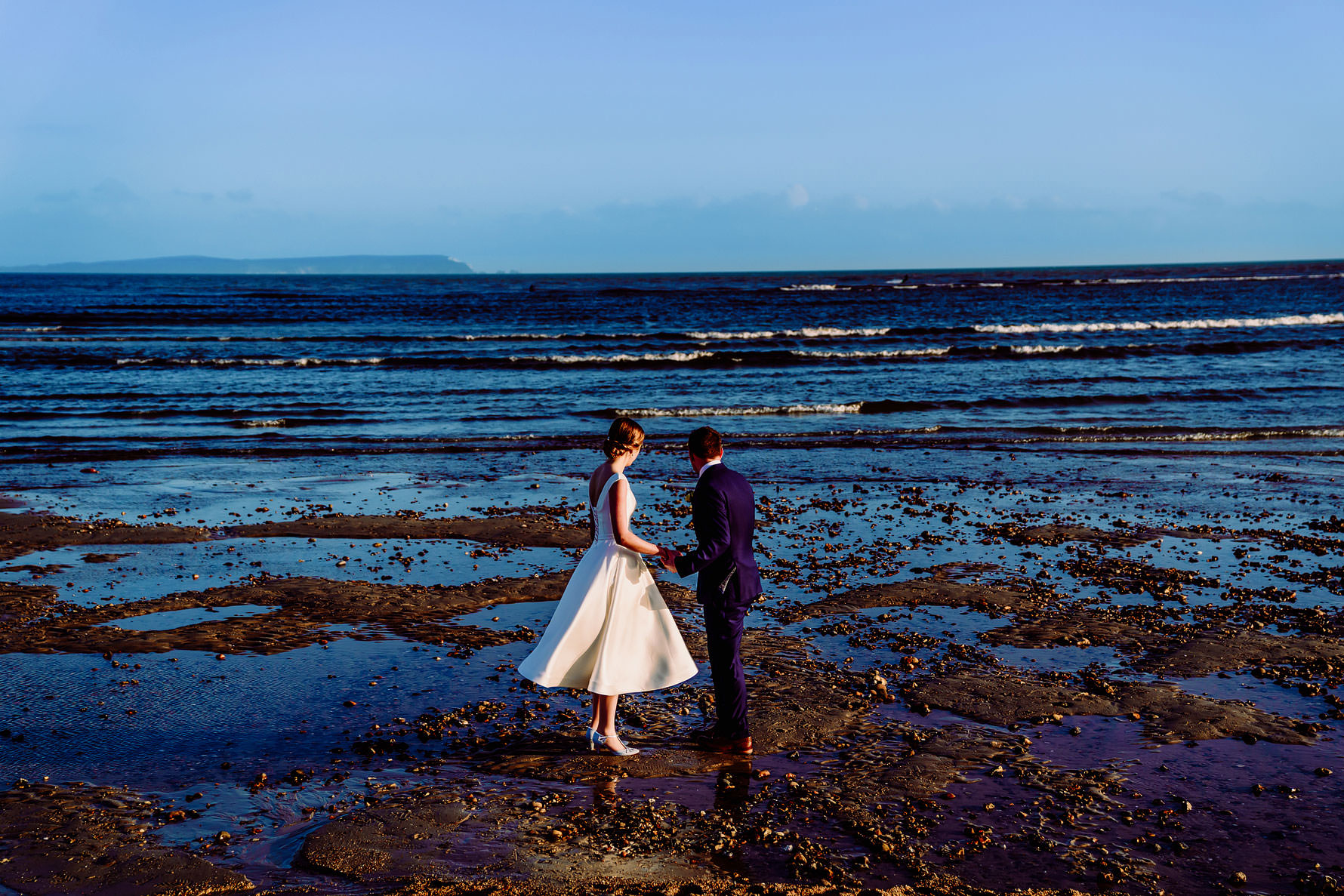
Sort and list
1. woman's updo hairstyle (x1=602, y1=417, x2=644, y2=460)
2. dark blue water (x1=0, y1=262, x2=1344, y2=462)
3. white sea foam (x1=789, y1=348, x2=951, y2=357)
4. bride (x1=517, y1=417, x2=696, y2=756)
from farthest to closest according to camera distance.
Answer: white sea foam (x1=789, y1=348, x2=951, y2=357)
dark blue water (x1=0, y1=262, x2=1344, y2=462)
bride (x1=517, y1=417, x2=696, y2=756)
woman's updo hairstyle (x1=602, y1=417, x2=644, y2=460)

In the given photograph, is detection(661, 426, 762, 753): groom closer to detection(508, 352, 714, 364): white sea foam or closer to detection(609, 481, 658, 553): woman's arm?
detection(609, 481, 658, 553): woman's arm

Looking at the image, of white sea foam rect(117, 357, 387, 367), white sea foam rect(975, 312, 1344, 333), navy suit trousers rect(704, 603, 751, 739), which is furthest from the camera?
white sea foam rect(975, 312, 1344, 333)

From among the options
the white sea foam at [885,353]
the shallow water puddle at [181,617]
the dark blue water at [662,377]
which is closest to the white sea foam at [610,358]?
the dark blue water at [662,377]

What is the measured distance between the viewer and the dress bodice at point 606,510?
6.16m

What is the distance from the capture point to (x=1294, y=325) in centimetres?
4916

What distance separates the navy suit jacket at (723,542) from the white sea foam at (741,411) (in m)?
18.1

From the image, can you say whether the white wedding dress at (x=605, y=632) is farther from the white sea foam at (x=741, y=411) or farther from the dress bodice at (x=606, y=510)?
the white sea foam at (x=741, y=411)

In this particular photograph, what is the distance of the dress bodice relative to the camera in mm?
6160

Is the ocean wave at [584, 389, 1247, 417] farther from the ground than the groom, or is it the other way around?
the groom

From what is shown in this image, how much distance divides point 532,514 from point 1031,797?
28.7 ft

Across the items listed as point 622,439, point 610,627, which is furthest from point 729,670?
point 622,439

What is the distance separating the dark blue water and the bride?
1403cm

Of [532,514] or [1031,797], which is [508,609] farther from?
[1031,797]

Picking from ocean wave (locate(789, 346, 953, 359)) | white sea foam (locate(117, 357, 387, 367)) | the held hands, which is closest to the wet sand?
the held hands
